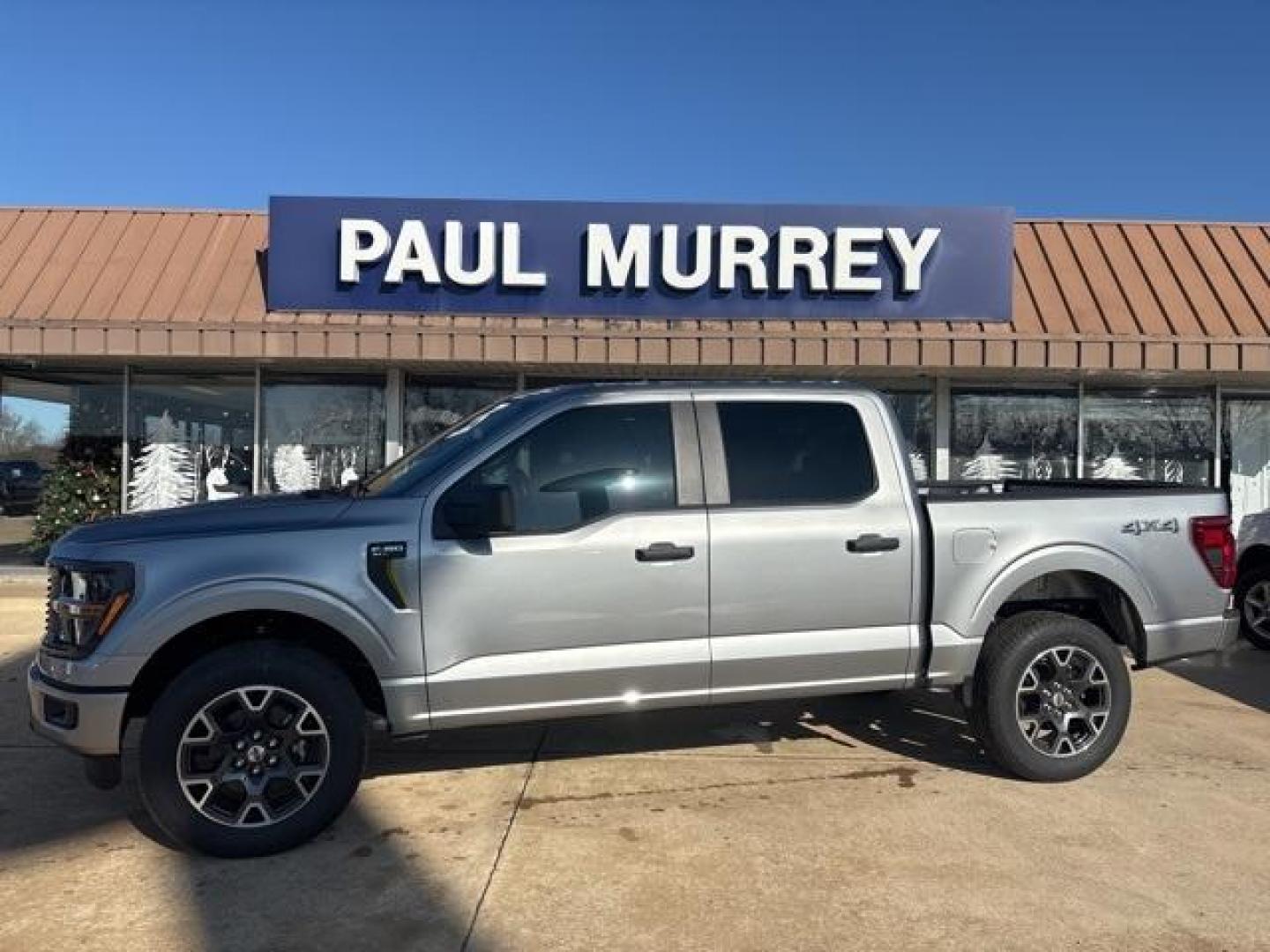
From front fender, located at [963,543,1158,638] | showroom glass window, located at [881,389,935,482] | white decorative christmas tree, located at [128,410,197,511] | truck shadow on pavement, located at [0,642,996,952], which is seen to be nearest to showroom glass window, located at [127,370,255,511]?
white decorative christmas tree, located at [128,410,197,511]

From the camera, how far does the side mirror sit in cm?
399

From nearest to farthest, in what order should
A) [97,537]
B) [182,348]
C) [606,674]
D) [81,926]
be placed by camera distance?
[81,926] → [97,537] → [606,674] → [182,348]

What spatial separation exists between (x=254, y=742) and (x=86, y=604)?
2.82 ft

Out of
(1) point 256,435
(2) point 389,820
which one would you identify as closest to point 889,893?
(2) point 389,820

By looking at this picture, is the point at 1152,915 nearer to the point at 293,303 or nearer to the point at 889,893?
the point at 889,893

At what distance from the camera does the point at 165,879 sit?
3775 millimetres

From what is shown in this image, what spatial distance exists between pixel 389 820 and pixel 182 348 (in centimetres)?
765

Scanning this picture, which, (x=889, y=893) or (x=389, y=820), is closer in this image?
(x=889, y=893)

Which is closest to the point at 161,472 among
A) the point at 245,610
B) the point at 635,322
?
the point at 635,322

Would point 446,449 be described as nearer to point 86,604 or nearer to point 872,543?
point 86,604

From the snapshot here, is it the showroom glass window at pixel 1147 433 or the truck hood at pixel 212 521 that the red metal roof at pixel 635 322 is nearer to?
the showroom glass window at pixel 1147 433

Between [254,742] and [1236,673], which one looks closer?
[254,742]

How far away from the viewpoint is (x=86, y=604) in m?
Result: 3.94

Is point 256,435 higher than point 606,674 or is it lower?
higher
